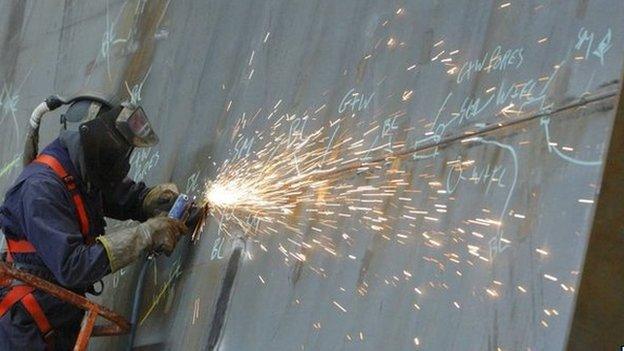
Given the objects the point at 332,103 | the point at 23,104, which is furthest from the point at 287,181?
the point at 23,104

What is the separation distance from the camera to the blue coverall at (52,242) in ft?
14.6

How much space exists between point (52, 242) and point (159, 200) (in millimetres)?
630

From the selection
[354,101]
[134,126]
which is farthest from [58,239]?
[354,101]

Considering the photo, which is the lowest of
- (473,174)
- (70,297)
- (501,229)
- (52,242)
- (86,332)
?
(86,332)

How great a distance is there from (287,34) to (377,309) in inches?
61.2

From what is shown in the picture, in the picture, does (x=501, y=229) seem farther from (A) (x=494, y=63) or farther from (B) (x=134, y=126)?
(B) (x=134, y=126)

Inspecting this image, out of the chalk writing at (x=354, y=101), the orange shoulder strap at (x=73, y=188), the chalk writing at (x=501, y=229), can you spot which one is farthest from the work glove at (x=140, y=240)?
the chalk writing at (x=501, y=229)

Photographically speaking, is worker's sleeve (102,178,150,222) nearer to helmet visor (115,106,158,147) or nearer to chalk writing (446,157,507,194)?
helmet visor (115,106,158,147)

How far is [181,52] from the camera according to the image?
573cm

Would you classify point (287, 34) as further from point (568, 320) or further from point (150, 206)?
point (568, 320)

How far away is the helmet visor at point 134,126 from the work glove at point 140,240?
0.30 metres

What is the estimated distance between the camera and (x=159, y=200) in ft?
16.3

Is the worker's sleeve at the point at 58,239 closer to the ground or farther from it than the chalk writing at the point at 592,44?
closer to the ground

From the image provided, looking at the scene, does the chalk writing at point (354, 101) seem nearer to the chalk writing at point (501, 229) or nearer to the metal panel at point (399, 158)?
the metal panel at point (399, 158)
